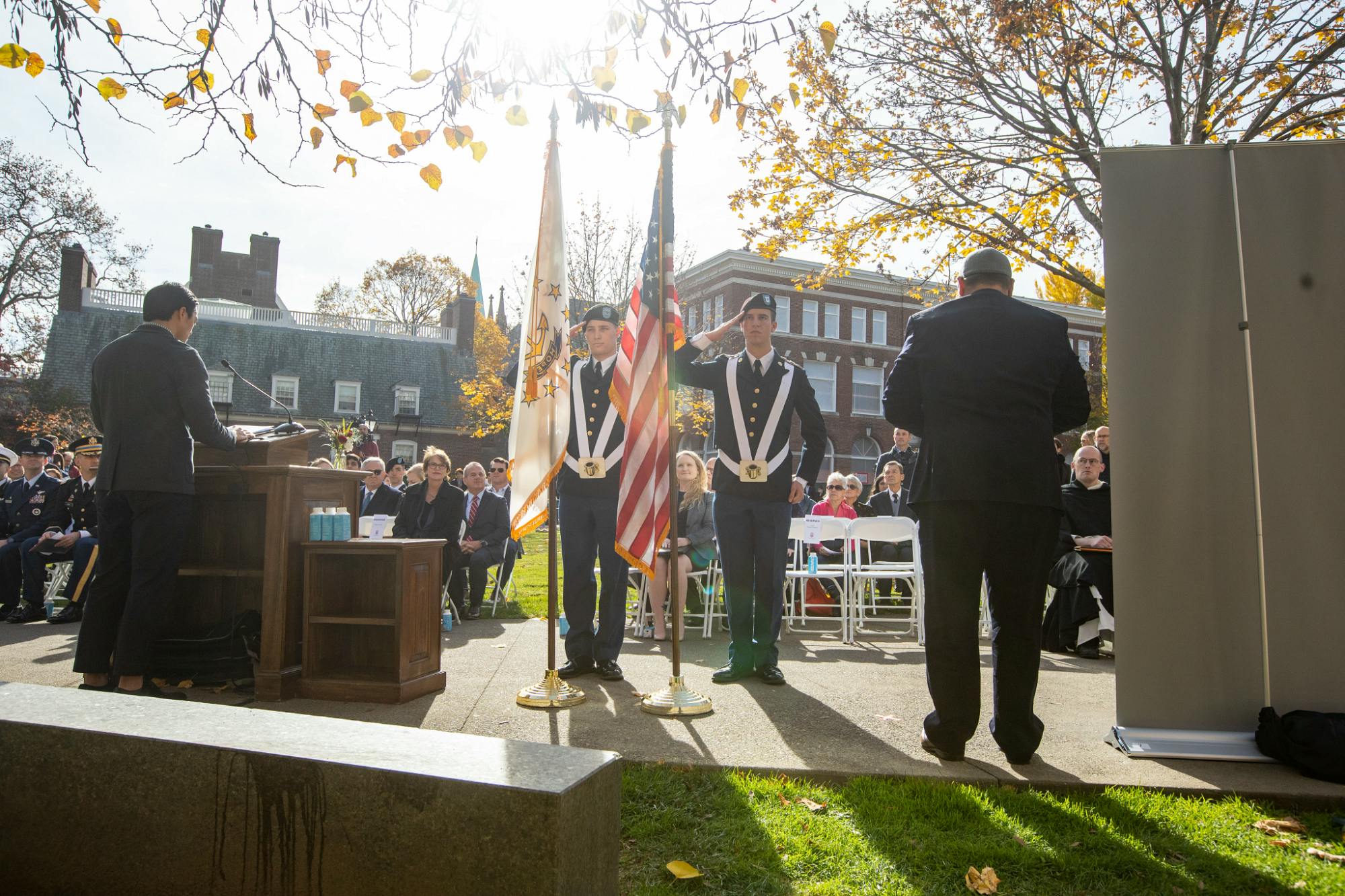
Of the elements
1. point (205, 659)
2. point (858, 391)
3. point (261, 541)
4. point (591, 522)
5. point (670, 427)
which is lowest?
point (205, 659)

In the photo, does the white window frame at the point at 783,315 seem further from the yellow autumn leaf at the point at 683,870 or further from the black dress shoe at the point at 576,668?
Result: the yellow autumn leaf at the point at 683,870

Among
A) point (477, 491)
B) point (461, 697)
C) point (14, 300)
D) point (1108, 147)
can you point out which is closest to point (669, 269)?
point (1108, 147)

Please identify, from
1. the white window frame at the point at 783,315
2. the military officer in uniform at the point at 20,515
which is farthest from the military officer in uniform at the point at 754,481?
the white window frame at the point at 783,315

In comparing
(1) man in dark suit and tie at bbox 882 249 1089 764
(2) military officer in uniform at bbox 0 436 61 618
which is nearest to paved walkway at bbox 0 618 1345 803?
(1) man in dark suit and tie at bbox 882 249 1089 764

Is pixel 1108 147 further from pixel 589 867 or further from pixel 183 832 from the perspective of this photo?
pixel 183 832

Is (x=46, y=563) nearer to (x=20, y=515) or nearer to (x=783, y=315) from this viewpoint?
(x=20, y=515)

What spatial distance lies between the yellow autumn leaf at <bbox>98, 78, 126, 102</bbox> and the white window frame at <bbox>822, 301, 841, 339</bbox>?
4054 cm

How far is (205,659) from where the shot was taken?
17.6 feet

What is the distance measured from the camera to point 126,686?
4941mm


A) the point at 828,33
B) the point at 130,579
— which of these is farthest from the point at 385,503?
the point at 828,33

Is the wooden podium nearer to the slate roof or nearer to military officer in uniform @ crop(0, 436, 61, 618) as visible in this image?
military officer in uniform @ crop(0, 436, 61, 618)

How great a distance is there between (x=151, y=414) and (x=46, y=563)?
20.8 feet

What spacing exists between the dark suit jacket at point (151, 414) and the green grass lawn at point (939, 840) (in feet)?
10.2

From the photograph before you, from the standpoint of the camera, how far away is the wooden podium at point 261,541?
5199 mm
